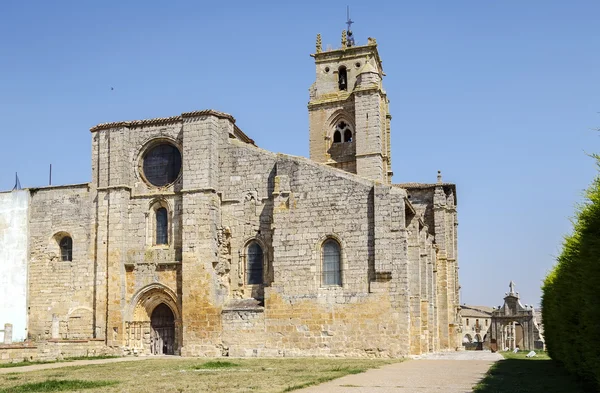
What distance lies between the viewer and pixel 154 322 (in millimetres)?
28016

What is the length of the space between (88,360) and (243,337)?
17.7 ft


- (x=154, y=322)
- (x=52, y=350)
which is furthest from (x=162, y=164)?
(x=52, y=350)

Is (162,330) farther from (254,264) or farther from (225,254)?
(254,264)

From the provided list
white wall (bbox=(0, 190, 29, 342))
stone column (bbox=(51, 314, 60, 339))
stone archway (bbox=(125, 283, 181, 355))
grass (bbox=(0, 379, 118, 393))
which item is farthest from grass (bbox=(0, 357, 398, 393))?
white wall (bbox=(0, 190, 29, 342))

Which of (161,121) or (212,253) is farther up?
(161,121)

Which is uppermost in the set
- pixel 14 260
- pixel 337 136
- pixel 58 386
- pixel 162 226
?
pixel 337 136

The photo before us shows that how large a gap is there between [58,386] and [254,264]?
1428cm

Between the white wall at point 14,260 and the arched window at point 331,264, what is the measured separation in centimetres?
1263

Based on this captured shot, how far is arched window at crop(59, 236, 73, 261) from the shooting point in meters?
29.2

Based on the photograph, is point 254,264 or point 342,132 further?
point 342,132

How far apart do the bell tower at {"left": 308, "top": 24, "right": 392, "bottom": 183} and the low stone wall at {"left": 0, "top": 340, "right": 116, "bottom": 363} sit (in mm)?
17072

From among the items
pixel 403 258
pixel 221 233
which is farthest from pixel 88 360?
pixel 403 258

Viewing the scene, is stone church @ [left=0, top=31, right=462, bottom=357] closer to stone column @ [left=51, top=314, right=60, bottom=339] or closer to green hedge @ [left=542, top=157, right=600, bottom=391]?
stone column @ [left=51, top=314, right=60, bottom=339]

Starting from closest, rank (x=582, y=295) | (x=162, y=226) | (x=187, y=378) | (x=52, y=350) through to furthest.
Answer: (x=582, y=295) → (x=187, y=378) → (x=52, y=350) → (x=162, y=226)
